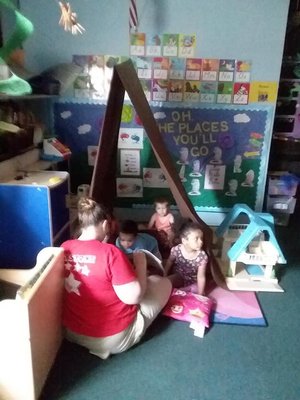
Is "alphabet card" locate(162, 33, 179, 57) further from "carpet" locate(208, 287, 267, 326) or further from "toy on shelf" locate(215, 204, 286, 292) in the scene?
"carpet" locate(208, 287, 267, 326)

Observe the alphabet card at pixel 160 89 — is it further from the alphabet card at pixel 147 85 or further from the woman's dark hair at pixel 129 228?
the woman's dark hair at pixel 129 228

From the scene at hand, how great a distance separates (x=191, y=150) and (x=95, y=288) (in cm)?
173

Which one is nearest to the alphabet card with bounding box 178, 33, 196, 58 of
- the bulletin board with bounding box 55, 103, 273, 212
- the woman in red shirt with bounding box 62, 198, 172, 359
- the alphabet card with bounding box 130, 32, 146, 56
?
the alphabet card with bounding box 130, 32, 146, 56

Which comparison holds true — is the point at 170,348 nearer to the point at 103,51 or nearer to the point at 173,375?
the point at 173,375

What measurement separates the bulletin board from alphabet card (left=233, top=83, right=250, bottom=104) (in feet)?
0.17

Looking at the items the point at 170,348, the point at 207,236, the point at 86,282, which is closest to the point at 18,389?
the point at 86,282

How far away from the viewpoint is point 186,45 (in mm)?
2592

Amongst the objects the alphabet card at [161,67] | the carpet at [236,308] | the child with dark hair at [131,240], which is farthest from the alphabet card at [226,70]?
the carpet at [236,308]

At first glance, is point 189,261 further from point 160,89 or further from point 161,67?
point 161,67

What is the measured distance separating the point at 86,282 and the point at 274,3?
7.65 ft

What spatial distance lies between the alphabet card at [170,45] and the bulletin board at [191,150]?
14.5 inches

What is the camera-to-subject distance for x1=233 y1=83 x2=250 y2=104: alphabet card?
2652mm

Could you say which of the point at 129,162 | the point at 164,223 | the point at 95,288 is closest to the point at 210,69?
the point at 129,162

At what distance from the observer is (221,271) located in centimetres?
214
